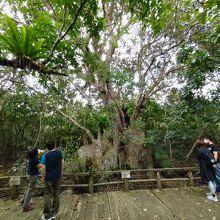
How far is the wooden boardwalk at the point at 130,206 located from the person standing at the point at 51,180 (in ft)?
1.13

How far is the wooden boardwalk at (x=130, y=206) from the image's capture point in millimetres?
3705

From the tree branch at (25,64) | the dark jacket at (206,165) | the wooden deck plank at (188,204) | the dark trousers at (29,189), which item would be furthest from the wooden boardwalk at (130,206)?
the tree branch at (25,64)

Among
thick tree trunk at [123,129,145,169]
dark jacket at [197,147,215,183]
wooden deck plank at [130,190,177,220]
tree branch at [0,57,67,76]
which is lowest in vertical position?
wooden deck plank at [130,190,177,220]

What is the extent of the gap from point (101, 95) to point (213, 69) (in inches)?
194

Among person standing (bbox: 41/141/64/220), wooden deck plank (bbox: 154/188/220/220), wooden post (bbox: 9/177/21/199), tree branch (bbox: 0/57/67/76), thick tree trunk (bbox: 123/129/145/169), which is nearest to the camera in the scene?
tree branch (bbox: 0/57/67/76)

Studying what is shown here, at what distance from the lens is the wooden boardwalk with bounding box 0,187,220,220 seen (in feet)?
12.2

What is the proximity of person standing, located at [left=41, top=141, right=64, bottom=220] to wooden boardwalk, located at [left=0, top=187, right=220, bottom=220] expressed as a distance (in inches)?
13.6

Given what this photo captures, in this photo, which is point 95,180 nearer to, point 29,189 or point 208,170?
point 29,189

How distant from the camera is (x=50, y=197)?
138 inches

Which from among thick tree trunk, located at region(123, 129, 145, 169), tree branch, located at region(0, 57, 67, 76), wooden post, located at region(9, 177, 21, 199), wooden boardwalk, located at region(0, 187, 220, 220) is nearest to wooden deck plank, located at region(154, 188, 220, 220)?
wooden boardwalk, located at region(0, 187, 220, 220)

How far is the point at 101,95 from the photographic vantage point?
27.5ft

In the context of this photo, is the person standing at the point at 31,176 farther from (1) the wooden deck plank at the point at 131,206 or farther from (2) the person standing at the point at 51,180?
(1) the wooden deck plank at the point at 131,206

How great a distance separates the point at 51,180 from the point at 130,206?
213cm

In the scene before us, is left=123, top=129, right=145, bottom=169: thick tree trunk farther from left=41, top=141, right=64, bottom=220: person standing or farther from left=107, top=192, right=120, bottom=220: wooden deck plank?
left=41, top=141, right=64, bottom=220: person standing
